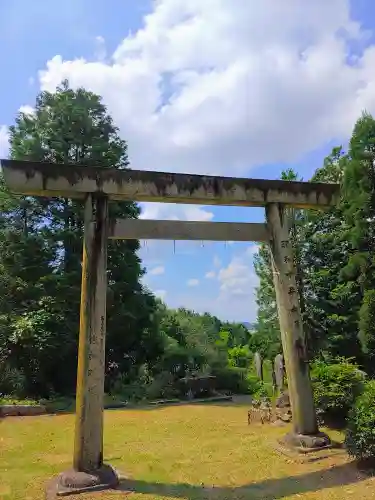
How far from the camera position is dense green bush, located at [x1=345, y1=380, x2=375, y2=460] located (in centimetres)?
570

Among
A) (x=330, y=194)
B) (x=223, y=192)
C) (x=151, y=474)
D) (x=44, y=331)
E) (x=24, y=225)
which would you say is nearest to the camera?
(x=151, y=474)

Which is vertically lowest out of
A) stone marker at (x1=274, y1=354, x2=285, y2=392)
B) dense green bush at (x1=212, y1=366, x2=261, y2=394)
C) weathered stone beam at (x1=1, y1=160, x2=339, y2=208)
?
dense green bush at (x1=212, y1=366, x2=261, y2=394)

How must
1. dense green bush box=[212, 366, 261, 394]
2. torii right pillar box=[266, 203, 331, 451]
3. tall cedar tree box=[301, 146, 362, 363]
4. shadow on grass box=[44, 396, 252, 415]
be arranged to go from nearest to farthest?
1. torii right pillar box=[266, 203, 331, 451]
2. shadow on grass box=[44, 396, 252, 415]
3. tall cedar tree box=[301, 146, 362, 363]
4. dense green bush box=[212, 366, 261, 394]

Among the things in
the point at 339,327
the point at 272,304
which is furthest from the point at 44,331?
the point at 339,327

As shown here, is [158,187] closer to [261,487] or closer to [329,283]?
[261,487]

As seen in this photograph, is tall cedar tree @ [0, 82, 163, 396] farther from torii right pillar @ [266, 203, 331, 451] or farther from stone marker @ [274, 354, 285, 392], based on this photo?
torii right pillar @ [266, 203, 331, 451]

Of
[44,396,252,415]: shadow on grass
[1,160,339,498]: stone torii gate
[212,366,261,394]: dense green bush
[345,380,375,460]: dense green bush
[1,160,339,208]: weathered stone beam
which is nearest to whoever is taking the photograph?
[1,160,339,498]: stone torii gate

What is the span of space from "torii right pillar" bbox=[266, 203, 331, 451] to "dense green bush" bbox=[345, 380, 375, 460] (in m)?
0.80

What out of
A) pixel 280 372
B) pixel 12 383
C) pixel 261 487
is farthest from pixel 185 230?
pixel 12 383

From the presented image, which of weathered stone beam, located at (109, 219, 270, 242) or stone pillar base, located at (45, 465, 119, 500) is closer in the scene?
stone pillar base, located at (45, 465, 119, 500)

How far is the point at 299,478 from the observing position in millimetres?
5680

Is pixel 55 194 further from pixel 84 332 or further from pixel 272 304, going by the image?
pixel 272 304

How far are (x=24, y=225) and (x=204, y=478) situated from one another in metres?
13.0

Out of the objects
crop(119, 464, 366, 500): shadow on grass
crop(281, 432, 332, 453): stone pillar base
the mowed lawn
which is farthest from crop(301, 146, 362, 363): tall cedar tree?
crop(119, 464, 366, 500): shadow on grass
